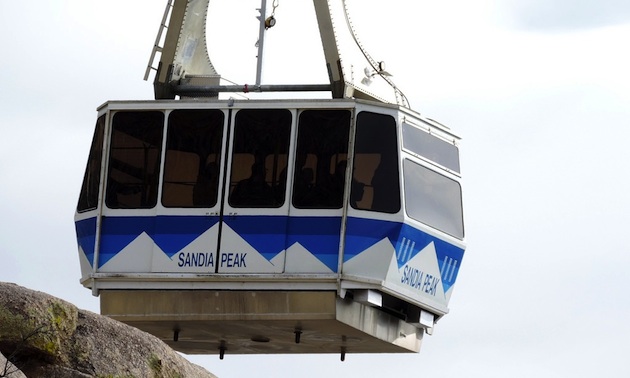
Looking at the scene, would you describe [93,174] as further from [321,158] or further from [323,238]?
[323,238]

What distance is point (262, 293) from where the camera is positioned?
75.5 ft

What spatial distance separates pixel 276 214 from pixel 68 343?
7.87m

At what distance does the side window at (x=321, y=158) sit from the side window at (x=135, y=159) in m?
1.96

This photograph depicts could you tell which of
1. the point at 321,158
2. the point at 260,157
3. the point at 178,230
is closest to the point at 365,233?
the point at 321,158

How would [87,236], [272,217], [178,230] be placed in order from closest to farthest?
[272,217] → [178,230] → [87,236]

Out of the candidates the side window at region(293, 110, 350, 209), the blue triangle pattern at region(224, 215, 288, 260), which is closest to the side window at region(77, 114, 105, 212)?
the blue triangle pattern at region(224, 215, 288, 260)

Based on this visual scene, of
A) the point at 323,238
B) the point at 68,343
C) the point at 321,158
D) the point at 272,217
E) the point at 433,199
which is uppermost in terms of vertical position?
the point at 321,158

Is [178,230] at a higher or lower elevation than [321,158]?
lower

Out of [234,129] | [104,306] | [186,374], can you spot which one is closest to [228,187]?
[234,129]

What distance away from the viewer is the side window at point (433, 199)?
2298 cm

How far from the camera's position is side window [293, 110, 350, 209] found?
75.0ft

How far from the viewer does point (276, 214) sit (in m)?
23.0

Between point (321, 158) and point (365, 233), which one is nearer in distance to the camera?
point (365, 233)

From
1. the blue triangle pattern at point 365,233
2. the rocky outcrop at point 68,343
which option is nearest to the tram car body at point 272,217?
the blue triangle pattern at point 365,233
